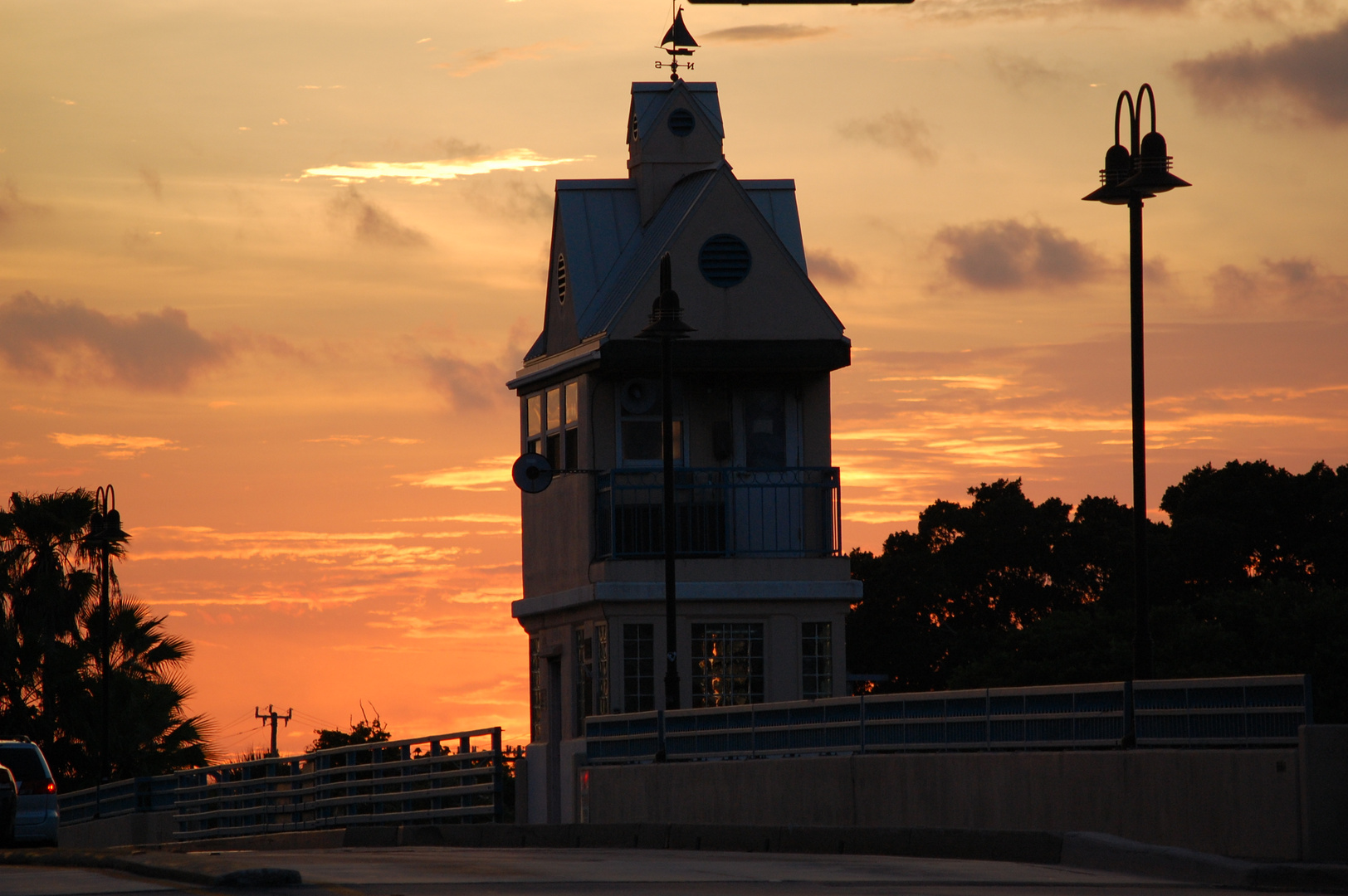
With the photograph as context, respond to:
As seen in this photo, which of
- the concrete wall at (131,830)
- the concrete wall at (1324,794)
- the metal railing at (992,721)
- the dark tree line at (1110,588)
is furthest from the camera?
the dark tree line at (1110,588)

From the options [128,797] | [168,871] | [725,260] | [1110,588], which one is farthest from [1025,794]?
[1110,588]

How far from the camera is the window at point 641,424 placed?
31156mm

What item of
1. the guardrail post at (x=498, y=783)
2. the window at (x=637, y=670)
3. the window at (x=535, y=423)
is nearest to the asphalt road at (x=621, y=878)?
the guardrail post at (x=498, y=783)

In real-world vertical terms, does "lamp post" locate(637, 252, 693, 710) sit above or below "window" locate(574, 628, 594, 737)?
above

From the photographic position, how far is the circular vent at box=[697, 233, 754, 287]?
103ft

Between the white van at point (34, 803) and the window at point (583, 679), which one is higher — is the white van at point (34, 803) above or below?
below

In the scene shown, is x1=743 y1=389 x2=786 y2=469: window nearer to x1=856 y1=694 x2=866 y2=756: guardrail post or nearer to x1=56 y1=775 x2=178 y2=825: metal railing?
x1=856 y1=694 x2=866 y2=756: guardrail post

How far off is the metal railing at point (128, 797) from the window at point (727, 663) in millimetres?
13635

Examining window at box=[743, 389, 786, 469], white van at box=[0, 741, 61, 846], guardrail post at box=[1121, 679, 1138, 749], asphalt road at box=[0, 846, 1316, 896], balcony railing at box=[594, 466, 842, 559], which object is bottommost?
white van at box=[0, 741, 61, 846]

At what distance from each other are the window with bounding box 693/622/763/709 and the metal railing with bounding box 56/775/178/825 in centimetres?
1364

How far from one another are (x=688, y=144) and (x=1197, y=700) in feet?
60.7

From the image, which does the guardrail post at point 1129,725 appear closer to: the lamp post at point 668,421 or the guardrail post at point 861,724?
the guardrail post at point 861,724

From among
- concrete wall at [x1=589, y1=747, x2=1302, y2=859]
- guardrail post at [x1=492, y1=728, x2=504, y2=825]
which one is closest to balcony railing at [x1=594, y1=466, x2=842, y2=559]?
guardrail post at [x1=492, y1=728, x2=504, y2=825]

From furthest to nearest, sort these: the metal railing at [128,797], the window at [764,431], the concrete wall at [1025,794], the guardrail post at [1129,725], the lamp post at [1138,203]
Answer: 1. the metal railing at [128,797]
2. the window at [764,431]
3. the lamp post at [1138,203]
4. the guardrail post at [1129,725]
5. the concrete wall at [1025,794]
